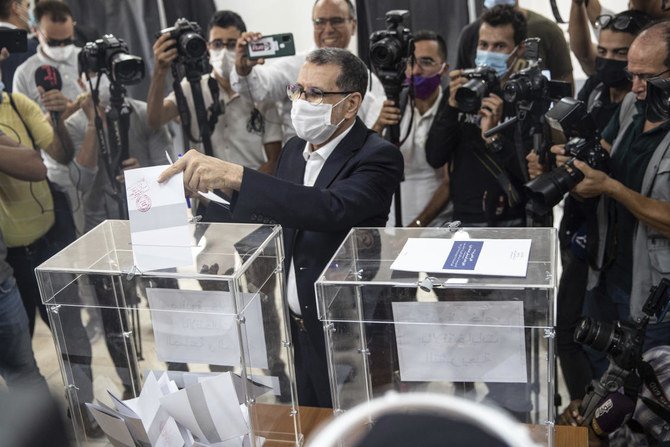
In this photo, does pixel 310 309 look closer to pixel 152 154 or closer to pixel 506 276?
pixel 506 276

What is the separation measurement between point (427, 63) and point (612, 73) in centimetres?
85

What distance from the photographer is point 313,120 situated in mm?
2270

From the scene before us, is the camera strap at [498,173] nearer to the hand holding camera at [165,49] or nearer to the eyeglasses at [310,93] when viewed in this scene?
the eyeglasses at [310,93]

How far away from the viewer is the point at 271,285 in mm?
1601

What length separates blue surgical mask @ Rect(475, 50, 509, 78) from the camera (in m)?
3.36

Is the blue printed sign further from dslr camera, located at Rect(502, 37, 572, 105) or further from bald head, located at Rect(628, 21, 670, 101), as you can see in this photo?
dslr camera, located at Rect(502, 37, 572, 105)

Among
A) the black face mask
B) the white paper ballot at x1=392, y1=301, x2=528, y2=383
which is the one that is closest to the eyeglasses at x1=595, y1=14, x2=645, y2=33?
the black face mask

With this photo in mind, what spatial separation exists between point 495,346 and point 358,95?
116 centimetres

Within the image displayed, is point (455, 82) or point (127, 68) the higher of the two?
point (127, 68)

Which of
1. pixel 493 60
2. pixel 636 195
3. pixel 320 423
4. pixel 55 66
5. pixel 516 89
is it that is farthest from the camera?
pixel 55 66

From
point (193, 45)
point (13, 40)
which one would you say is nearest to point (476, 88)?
point (193, 45)

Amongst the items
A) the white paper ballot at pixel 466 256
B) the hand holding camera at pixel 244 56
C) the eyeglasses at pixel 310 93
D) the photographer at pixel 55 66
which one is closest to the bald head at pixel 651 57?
the eyeglasses at pixel 310 93

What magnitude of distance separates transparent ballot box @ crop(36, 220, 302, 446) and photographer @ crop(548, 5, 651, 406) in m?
1.75

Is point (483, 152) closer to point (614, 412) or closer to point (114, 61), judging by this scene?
point (614, 412)
